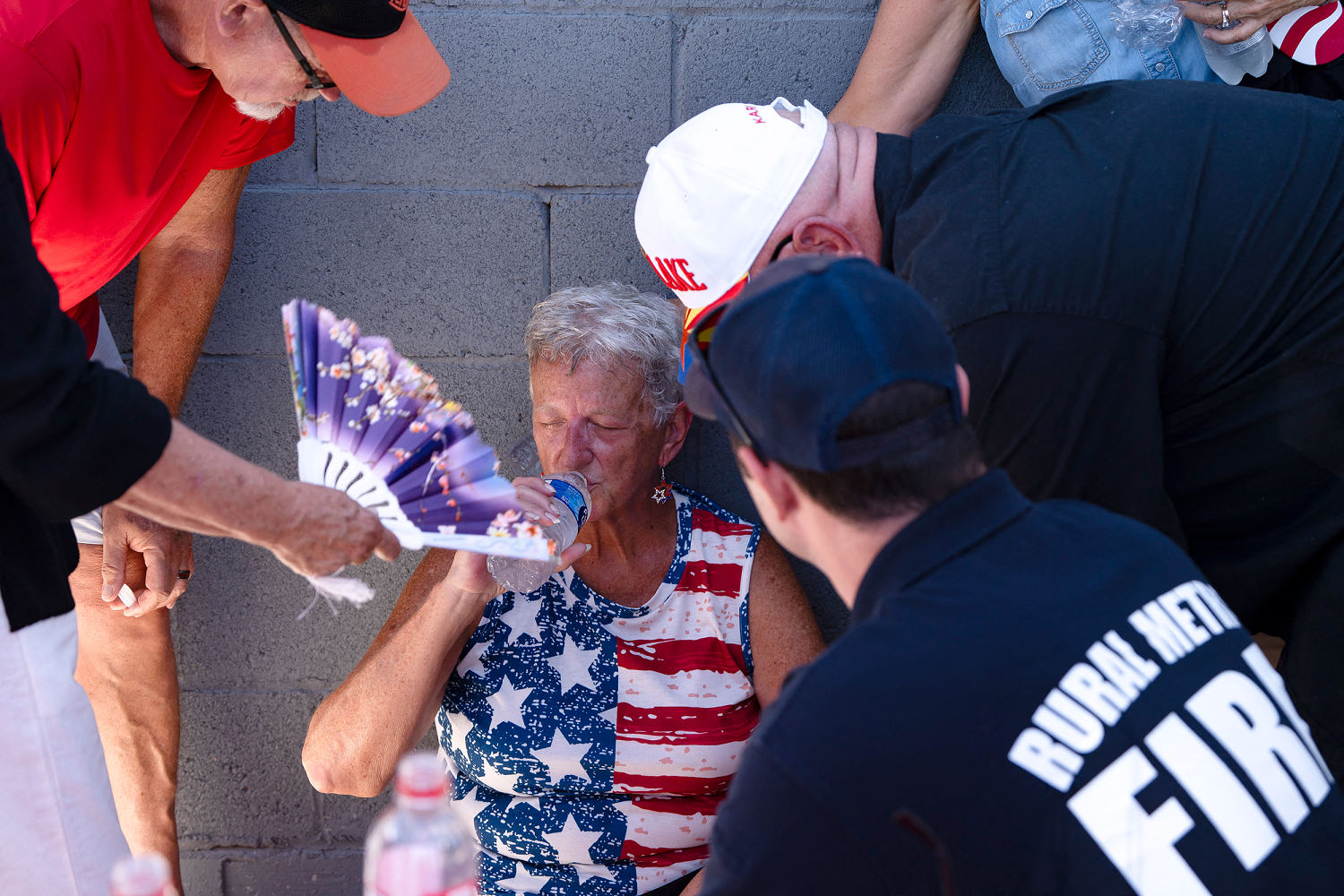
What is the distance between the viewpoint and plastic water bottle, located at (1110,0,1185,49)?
75.5 inches

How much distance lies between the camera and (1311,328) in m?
1.39

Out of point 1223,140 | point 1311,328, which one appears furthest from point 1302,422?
point 1223,140

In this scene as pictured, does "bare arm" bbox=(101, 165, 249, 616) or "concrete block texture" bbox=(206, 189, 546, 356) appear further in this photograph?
"concrete block texture" bbox=(206, 189, 546, 356)

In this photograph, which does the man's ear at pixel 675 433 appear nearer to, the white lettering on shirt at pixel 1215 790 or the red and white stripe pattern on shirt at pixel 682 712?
the red and white stripe pattern on shirt at pixel 682 712

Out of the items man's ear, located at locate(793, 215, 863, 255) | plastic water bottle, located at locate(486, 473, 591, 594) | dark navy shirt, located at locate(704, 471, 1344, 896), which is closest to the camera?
dark navy shirt, located at locate(704, 471, 1344, 896)

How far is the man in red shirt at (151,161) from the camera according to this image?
150 cm

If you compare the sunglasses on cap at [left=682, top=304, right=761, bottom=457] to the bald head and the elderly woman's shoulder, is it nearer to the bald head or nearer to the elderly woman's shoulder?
the bald head

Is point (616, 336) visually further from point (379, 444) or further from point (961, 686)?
point (961, 686)

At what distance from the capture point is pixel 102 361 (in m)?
1.93

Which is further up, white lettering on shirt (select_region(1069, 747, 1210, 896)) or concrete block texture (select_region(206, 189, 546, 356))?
white lettering on shirt (select_region(1069, 747, 1210, 896))

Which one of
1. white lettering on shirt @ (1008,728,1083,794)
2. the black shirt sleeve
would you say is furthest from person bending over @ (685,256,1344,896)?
the black shirt sleeve

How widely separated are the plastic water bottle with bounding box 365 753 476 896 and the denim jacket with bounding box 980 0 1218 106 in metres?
1.77

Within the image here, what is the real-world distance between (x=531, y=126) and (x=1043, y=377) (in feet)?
4.45

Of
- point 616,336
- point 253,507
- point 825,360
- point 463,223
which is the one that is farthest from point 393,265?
point 825,360
